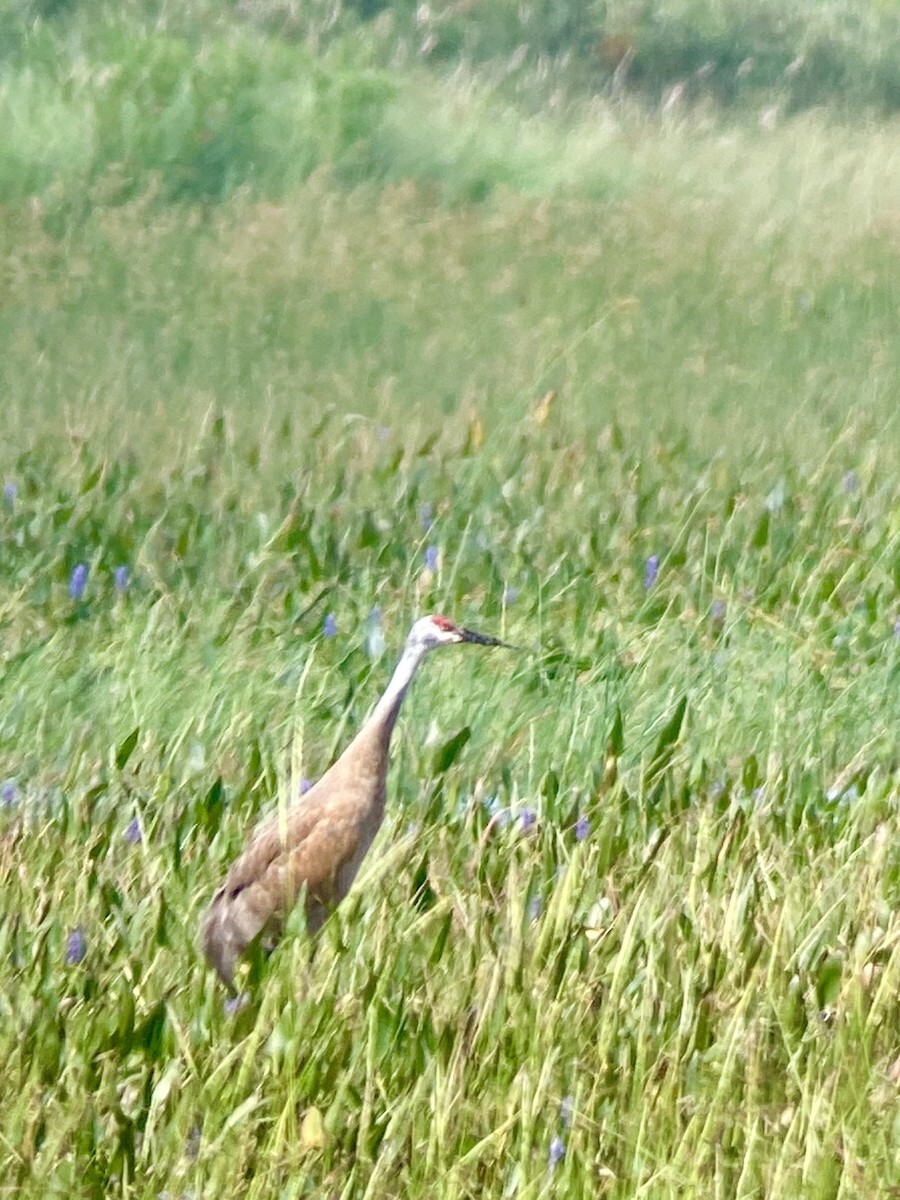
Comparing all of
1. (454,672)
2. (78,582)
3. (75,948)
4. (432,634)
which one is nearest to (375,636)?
(454,672)

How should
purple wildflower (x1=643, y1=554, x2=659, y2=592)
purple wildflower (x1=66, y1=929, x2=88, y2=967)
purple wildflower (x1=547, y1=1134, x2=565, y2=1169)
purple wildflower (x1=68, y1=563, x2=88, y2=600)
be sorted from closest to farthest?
1. purple wildflower (x1=547, y1=1134, x2=565, y2=1169)
2. purple wildflower (x1=66, y1=929, x2=88, y2=967)
3. purple wildflower (x1=68, y1=563, x2=88, y2=600)
4. purple wildflower (x1=643, y1=554, x2=659, y2=592)

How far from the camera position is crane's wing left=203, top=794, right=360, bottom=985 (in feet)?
10.2

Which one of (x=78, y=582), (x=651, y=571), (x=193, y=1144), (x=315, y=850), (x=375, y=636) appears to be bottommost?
(x=78, y=582)

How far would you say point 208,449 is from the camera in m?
6.43

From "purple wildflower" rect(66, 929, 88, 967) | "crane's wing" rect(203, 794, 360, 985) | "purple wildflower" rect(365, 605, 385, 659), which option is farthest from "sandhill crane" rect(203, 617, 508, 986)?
"purple wildflower" rect(365, 605, 385, 659)

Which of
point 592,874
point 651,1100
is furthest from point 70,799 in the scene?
point 651,1100

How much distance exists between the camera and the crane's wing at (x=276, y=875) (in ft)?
10.2

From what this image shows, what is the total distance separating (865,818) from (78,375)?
14.9 ft

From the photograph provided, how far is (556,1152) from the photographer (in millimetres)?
2717

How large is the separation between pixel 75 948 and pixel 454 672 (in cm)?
174

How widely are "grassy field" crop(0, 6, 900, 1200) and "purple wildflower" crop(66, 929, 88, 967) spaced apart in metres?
0.02

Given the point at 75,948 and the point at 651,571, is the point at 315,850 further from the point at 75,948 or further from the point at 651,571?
the point at 651,571

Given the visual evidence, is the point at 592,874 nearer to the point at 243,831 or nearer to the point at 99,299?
the point at 243,831

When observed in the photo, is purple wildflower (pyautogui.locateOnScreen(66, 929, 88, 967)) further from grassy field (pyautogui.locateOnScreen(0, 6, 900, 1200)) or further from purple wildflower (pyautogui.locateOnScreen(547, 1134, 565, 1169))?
purple wildflower (pyautogui.locateOnScreen(547, 1134, 565, 1169))
